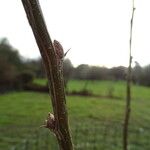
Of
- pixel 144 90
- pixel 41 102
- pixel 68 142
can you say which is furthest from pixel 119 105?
pixel 68 142

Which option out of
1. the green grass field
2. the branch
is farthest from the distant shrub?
the branch

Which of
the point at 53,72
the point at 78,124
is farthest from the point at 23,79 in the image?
the point at 53,72

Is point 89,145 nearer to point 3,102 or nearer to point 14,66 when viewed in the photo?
point 3,102

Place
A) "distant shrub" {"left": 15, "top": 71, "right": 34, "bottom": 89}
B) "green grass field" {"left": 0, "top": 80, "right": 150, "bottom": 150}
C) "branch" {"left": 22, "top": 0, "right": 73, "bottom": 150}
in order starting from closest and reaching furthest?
"branch" {"left": 22, "top": 0, "right": 73, "bottom": 150} < "green grass field" {"left": 0, "top": 80, "right": 150, "bottom": 150} < "distant shrub" {"left": 15, "top": 71, "right": 34, "bottom": 89}

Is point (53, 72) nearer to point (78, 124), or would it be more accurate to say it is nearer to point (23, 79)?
point (78, 124)

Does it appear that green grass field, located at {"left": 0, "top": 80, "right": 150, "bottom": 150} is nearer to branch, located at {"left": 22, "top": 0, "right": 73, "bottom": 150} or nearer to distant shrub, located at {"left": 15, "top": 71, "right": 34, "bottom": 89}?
distant shrub, located at {"left": 15, "top": 71, "right": 34, "bottom": 89}

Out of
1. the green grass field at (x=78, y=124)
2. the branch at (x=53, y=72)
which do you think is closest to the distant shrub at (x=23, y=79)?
the green grass field at (x=78, y=124)

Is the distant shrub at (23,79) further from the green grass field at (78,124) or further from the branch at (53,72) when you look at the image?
the branch at (53,72)
